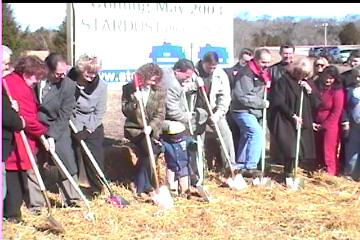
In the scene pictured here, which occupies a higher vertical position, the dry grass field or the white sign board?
the white sign board

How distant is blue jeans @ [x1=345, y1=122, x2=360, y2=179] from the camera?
28.8ft

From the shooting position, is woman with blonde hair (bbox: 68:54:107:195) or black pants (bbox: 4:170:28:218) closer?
black pants (bbox: 4:170:28:218)

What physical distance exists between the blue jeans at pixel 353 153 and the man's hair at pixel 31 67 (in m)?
4.68

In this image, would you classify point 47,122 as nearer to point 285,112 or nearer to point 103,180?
point 103,180

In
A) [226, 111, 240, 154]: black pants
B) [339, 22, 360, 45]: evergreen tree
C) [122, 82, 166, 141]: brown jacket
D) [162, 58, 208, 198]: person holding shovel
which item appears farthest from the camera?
[339, 22, 360, 45]: evergreen tree

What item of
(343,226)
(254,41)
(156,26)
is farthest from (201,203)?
(254,41)

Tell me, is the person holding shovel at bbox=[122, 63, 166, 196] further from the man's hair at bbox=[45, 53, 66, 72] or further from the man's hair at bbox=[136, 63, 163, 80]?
the man's hair at bbox=[45, 53, 66, 72]

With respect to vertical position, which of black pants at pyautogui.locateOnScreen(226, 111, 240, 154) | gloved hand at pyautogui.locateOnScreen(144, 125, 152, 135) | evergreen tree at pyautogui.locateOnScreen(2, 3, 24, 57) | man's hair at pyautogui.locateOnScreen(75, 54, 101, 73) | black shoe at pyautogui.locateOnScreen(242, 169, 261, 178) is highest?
evergreen tree at pyautogui.locateOnScreen(2, 3, 24, 57)

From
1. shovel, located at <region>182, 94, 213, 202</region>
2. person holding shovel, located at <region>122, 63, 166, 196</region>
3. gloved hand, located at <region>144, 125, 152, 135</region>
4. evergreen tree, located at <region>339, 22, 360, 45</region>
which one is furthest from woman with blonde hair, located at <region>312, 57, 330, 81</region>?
evergreen tree, located at <region>339, 22, 360, 45</region>

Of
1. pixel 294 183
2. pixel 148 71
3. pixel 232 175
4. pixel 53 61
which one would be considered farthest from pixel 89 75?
pixel 294 183

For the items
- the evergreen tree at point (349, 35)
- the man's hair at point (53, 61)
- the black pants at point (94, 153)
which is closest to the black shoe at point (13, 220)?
the black pants at point (94, 153)

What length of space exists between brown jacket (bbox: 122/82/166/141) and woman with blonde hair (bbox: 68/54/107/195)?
0.28m

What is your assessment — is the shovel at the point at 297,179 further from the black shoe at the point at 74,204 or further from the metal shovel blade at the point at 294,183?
the black shoe at the point at 74,204

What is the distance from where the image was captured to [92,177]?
7227mm
